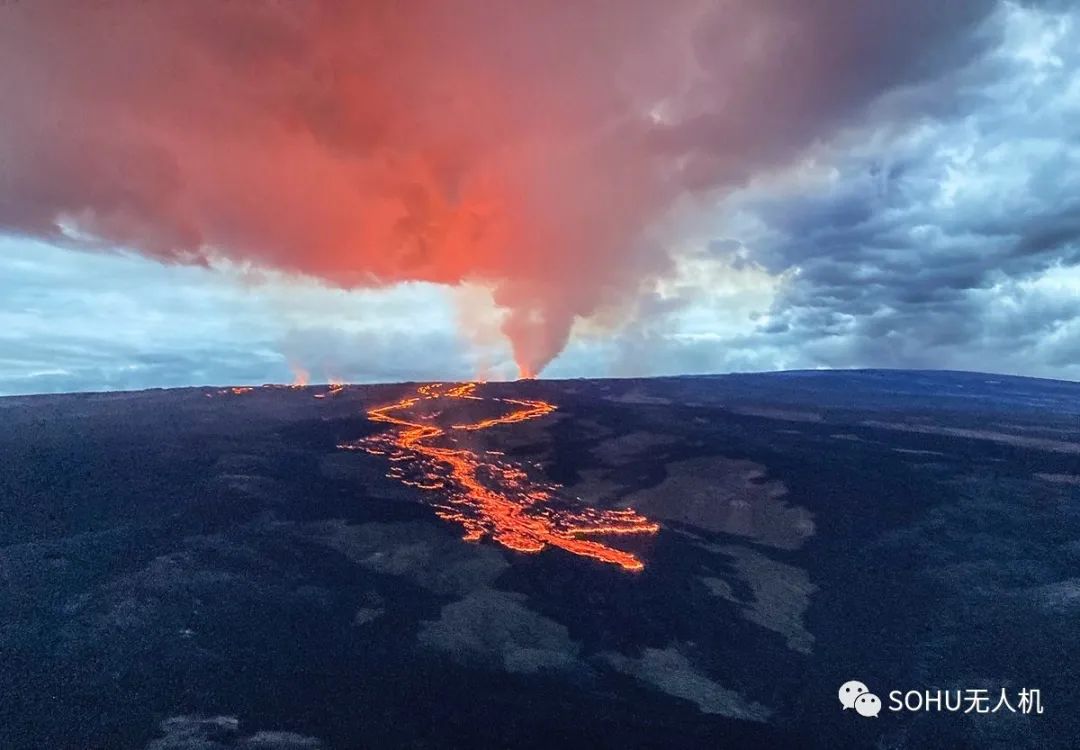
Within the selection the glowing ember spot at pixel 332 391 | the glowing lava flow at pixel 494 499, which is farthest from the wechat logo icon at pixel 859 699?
the glowing ember spot at pixel 332 391

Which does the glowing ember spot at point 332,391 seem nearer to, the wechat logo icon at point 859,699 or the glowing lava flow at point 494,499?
the glowing lava flow at point 494,499

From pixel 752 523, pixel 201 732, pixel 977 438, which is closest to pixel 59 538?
pixel 201 732

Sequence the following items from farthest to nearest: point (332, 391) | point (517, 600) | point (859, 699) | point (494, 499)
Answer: point (332, 391)
point (494, 499)
point (517, 600)
point (859, 699)

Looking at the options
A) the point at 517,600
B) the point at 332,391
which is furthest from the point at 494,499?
the point at 332,391

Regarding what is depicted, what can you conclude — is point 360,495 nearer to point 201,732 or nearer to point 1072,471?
point 201,732

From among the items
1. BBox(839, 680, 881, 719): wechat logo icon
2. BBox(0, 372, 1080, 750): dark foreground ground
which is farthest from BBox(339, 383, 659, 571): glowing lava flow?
BBox(839, 680, 881, 719): wechat logo icon

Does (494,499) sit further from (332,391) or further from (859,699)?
(332,391)
